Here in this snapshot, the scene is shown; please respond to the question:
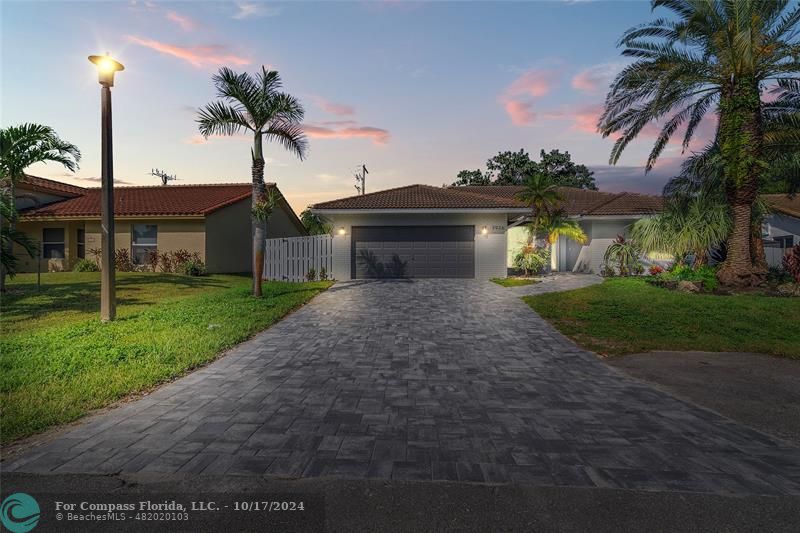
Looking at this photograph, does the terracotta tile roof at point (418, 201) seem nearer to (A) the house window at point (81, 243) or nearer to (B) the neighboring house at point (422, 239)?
(B) the neighboring house at point (422, 239)

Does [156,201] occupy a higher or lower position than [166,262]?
higher

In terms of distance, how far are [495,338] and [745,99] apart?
11075 millimetres

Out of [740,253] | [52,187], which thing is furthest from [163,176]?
[740,253]

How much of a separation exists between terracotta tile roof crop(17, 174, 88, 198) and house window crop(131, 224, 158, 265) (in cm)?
615

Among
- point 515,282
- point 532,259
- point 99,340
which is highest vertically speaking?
point 532,259

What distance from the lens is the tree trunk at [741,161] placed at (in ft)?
39.8

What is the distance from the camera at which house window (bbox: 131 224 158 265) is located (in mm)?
20938

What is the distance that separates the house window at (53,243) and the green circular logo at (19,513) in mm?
23923

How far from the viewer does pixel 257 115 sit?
12.5 metres

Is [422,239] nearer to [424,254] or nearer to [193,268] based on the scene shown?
[424,254]

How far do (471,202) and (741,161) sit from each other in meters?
9.76

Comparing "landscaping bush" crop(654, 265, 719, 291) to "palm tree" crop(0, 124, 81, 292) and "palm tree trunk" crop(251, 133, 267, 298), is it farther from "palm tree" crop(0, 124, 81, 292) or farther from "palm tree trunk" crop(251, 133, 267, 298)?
"palm tree" crop(0, 124, 81, 292)

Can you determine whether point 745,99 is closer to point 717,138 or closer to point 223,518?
point 717,138

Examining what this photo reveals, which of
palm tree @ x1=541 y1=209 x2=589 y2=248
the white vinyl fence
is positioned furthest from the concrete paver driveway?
palm tree @ x1=541 y1=209 x2=589 y2=248
